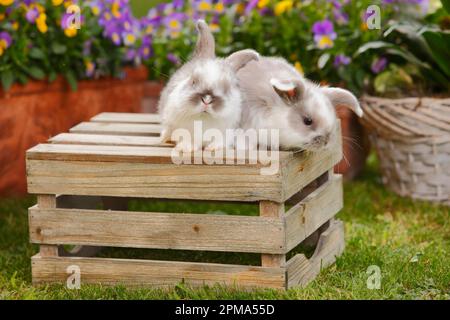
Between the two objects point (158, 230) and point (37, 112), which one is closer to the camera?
point (158, 230)

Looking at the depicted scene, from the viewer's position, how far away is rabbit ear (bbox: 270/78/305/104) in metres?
2.93

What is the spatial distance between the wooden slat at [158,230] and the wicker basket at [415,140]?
163 cm

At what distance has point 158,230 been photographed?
2996 millimetres

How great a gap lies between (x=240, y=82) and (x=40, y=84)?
1.68m

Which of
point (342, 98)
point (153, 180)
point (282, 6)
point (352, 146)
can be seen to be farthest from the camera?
point (352, 146)

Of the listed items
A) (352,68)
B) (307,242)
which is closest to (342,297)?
(307,242)

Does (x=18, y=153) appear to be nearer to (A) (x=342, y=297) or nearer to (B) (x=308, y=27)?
(B) (x=308, y=27)

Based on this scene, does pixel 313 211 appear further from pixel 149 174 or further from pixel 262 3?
pixel 262 3

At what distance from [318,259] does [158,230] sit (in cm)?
68

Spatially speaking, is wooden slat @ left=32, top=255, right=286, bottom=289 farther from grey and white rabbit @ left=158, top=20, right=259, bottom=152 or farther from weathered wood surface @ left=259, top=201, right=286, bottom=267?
grey and white rabbit @ left=158, top=20, right=259, bottom=152

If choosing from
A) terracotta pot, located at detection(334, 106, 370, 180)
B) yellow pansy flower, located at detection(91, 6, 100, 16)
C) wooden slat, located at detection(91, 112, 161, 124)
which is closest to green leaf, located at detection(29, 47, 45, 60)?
yellow pansy flower, located at detection(91, 6, 100, 16)

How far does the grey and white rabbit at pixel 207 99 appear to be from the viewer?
113 inches

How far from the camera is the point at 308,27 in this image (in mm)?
4691

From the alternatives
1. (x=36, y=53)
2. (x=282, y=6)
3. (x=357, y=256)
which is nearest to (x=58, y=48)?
(x=36, y=53)
